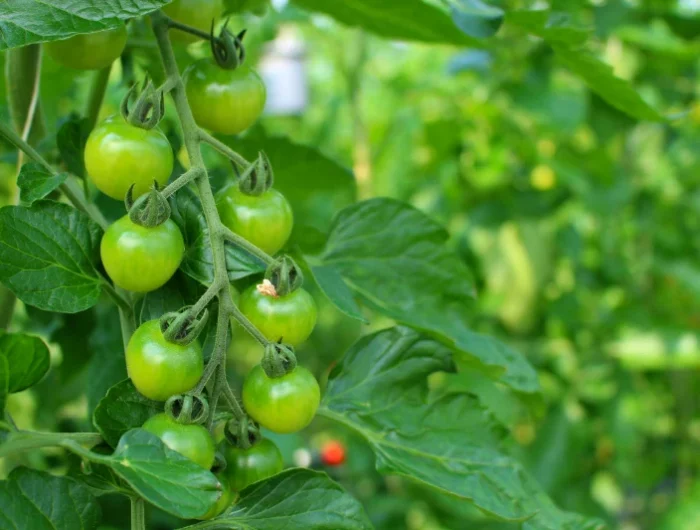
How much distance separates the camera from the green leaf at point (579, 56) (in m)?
0.61

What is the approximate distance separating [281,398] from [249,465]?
54 mm

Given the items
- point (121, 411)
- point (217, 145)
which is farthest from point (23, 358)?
A: point (217, 145)

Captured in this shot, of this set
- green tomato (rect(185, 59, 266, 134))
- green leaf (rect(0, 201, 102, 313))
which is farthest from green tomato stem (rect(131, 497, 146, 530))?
green tomato (rect(185, 59, 266, 134))

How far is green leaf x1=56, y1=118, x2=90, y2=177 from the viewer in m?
0.59

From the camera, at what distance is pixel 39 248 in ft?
1.57

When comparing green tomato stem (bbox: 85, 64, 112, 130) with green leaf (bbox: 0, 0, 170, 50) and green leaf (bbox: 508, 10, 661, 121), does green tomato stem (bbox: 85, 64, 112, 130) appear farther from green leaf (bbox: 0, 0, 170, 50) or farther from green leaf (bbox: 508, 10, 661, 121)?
green leaf (bbox: 508, 10, 661, 121)

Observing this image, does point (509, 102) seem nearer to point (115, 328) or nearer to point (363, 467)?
point (363, 467)

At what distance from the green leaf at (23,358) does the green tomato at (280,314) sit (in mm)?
117

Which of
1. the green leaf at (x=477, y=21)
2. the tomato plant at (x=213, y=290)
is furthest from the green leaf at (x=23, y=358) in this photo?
the green leaf at (x=477, y=21)

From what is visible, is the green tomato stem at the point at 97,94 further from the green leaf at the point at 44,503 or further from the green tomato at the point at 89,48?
the green leaf at the point at 44,503

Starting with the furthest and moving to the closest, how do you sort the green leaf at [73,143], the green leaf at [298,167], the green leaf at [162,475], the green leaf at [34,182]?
the green leaf at [298,167]
the green leaf at [73,143]
the green leaf at [34,182]
the green leaf at [162,475]

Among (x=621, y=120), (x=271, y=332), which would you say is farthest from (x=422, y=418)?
(x=621, y=120)

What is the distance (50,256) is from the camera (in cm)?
49

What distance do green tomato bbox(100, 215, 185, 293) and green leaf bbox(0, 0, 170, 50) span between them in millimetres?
105
